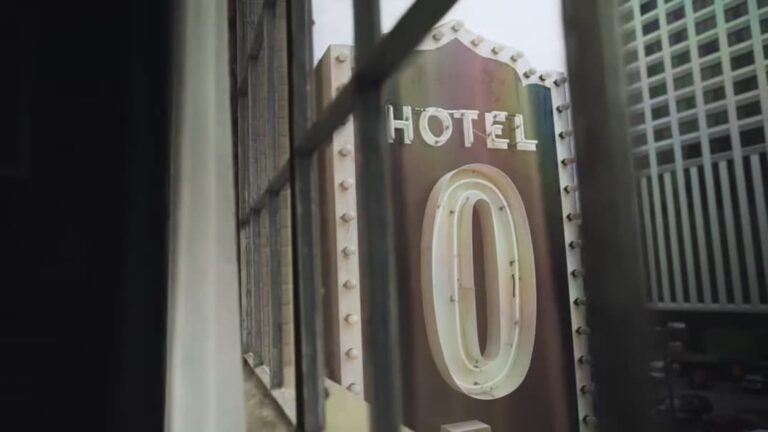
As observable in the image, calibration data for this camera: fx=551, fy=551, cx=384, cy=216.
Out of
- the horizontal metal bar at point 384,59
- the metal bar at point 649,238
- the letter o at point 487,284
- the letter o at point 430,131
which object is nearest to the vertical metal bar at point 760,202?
the metal bar at point 649,238

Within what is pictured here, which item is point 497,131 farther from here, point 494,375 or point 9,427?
point 9,427

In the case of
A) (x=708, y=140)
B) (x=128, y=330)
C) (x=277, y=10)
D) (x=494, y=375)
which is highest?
(x=277, y=10)

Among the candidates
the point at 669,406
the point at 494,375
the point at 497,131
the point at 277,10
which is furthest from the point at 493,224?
the point at 669,406

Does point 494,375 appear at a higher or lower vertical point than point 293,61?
lower

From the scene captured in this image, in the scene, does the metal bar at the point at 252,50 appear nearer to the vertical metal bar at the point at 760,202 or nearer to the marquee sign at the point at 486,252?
the marquee sign at the point at 486,252

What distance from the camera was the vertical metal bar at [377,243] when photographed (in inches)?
36.7

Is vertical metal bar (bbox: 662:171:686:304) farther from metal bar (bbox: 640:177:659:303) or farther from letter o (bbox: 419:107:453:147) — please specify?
letter o (bbox: 419:107:453:147)

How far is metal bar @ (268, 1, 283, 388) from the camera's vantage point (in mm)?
2156

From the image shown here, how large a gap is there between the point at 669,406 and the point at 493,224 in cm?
260

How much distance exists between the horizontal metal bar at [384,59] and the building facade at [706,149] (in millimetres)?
298

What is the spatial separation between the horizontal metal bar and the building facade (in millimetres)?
298

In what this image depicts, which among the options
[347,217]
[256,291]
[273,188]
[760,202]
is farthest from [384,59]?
[256,291]

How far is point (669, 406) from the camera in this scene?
17.4 inches

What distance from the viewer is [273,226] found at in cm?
223
